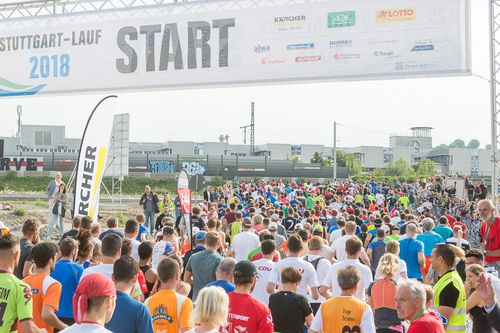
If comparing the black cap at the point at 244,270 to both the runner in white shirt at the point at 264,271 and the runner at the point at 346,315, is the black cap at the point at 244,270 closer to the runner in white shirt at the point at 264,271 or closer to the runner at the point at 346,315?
the runner at the point at 346,315

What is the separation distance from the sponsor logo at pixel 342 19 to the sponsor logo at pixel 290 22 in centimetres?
63

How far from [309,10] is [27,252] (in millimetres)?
9578

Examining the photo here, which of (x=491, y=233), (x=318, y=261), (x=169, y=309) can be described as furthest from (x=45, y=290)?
(x=491, y=233)

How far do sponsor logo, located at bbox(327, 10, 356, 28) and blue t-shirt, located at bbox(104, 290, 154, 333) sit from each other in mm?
11044

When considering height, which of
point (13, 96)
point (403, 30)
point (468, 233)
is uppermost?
point (403, 30)

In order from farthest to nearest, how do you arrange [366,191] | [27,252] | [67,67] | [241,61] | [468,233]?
[366,191], [468,233], [67,67], [241,61], [27,252]

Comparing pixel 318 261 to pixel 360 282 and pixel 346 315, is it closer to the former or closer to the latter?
pixel 360 282

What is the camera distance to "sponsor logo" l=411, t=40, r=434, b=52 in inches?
529

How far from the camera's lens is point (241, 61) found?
14727 millimetres

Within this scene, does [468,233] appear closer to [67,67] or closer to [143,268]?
[67,67]

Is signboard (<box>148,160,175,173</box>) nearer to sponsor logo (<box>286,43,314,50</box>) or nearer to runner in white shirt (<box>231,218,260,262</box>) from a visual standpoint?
sponsor logo (<box>286,43,314,50</box>)

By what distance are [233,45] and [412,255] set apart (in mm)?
7392

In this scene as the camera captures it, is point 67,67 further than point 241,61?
Yes

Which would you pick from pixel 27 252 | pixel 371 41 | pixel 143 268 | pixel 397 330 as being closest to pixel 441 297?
pixel 397 330
